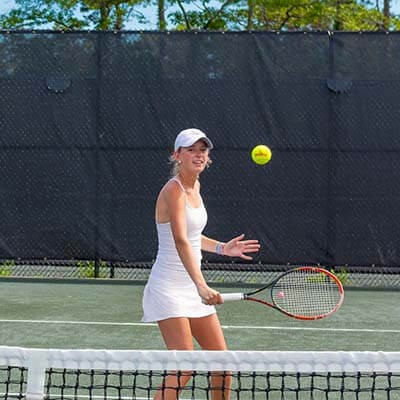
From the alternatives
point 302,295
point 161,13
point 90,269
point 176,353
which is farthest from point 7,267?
point 161,13

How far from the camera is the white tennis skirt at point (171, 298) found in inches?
140

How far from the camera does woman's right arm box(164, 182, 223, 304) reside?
133 inches

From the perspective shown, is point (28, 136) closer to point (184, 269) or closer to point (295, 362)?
point (184, 269)

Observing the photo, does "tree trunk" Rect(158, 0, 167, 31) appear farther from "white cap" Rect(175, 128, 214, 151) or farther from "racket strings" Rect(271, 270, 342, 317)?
A: "white cap" Rect(175, 128, 214, 151)

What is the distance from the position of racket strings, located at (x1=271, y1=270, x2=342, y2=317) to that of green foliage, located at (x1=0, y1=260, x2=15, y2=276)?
4292 mm

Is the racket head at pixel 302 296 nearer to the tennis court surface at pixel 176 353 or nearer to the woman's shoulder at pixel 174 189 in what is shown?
the tennis court surface at pixel 176 353

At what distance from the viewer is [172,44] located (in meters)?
8.30

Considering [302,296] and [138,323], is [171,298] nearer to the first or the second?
[302,296]

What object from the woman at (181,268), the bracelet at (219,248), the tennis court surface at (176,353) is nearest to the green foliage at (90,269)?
the tennis court surface at (176,353)

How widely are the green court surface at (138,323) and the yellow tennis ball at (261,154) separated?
1.13m

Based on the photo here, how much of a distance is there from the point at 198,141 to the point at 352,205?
15.5 feet

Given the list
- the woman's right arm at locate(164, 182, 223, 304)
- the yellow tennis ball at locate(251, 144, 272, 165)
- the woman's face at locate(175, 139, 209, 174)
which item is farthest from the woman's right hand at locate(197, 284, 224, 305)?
the yellow tennis ball at locate(251, 144, 272, 165)

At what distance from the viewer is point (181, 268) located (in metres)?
3.63

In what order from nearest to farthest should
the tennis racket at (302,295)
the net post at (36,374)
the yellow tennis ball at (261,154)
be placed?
the net post at (36,374) < the tennis racket at (302,295) < the yellow tennis ball at (261,154)
